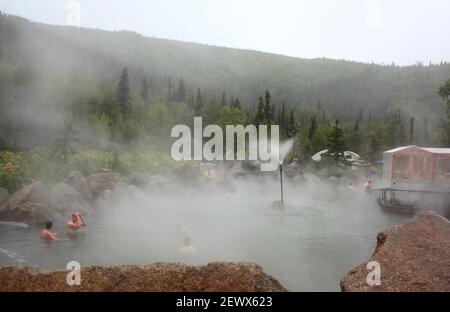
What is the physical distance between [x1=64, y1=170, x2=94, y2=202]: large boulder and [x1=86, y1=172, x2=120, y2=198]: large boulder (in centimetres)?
56

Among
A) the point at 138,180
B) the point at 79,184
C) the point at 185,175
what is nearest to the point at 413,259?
the point at 79,184

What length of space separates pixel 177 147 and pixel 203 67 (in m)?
130

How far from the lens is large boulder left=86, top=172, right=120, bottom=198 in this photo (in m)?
27.1

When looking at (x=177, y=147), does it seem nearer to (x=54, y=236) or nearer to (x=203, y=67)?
(x=54, y=236)

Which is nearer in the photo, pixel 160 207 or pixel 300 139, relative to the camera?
pixel 160 207

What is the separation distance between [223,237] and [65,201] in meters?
8.88

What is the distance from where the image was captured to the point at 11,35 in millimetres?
101438

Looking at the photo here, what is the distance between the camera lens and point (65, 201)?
898 inches

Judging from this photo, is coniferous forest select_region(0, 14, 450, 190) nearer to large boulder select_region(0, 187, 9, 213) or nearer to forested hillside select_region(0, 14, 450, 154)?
forested hillside select_region(0, 14, 450, 154)

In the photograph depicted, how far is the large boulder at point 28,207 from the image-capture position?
2052 centimetres

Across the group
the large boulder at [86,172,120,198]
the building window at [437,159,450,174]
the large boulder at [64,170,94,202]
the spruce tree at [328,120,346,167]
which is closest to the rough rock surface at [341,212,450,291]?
the large boulder at [64,170,94,202]

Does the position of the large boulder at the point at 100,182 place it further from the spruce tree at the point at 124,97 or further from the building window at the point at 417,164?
the spruce tree at the point at 124,97

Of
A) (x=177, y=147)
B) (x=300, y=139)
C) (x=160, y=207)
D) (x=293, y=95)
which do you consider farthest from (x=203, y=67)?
(x=160, y=207)

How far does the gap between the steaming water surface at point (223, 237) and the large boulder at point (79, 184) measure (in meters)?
1.42
